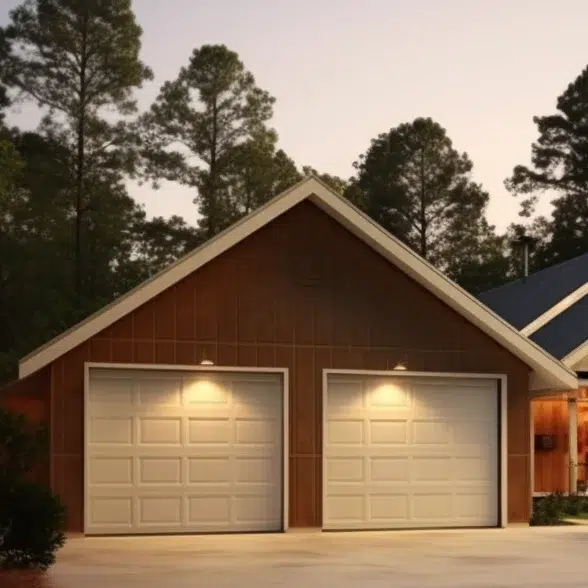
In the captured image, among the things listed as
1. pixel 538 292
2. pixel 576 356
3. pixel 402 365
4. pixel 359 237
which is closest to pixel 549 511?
pixel 576 356

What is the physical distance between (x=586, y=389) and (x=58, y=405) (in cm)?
1150

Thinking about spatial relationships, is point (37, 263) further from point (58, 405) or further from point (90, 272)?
point (58, 405)

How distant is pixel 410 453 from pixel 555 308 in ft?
27.2

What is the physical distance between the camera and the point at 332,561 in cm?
1459

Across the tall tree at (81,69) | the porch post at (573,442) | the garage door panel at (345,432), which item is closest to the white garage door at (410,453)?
the garage door panel at (345,432)

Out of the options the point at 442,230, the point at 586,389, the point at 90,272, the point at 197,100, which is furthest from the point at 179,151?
the point at 586,389

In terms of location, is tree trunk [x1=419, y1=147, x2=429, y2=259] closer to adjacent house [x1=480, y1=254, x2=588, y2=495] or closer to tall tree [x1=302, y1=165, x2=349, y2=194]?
tall tree [x1=302, y1=165, x2=349, y2=194]

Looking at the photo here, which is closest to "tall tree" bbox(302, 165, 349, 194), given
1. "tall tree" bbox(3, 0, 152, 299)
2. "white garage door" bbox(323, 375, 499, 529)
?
"tall tree" bbox(3, 0, 152, 299)

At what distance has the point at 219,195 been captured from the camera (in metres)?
44.8

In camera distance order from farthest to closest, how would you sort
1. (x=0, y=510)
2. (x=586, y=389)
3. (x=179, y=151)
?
(x=179, y=151), (x=586, y=389), (x=0, y=510)

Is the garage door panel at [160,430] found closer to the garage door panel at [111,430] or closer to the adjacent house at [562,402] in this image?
the garage door panel at [111,430]

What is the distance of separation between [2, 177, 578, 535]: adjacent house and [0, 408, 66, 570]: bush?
4186mm

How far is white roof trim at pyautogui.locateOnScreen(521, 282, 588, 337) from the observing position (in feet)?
86.4

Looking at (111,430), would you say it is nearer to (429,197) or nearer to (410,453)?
(410,453)
